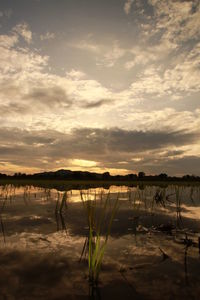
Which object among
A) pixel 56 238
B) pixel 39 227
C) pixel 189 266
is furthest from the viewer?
pixel 39 227

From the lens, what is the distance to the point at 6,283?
8.07 feet

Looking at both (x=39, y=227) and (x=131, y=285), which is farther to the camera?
(x=39, y=227)

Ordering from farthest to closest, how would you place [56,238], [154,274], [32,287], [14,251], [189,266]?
[56,238]
[14,251]
[189,266]
[154,274]
[32,287]

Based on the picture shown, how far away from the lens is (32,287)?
2396 mm

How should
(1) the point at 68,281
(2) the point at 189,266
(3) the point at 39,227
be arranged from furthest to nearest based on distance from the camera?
(3) the point at 39,227, (2) the point at 189,266, (1) the point at 68,281

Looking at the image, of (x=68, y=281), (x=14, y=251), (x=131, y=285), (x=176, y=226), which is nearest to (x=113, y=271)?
(x=131, y=285)

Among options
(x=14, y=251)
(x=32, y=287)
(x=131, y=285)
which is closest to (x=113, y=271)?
(x=131, y=285)

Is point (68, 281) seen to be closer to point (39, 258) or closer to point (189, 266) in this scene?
point (39, 258)

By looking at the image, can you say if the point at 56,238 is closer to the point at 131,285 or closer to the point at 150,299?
the point at 131,285

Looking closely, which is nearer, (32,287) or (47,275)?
(32,287)

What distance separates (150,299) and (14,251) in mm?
2083

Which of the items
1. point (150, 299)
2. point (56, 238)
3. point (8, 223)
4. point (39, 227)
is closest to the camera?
point (150, 299)

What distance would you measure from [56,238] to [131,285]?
2016 millimetres

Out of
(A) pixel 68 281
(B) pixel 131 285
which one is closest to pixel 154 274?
(B) pixel 131 285
